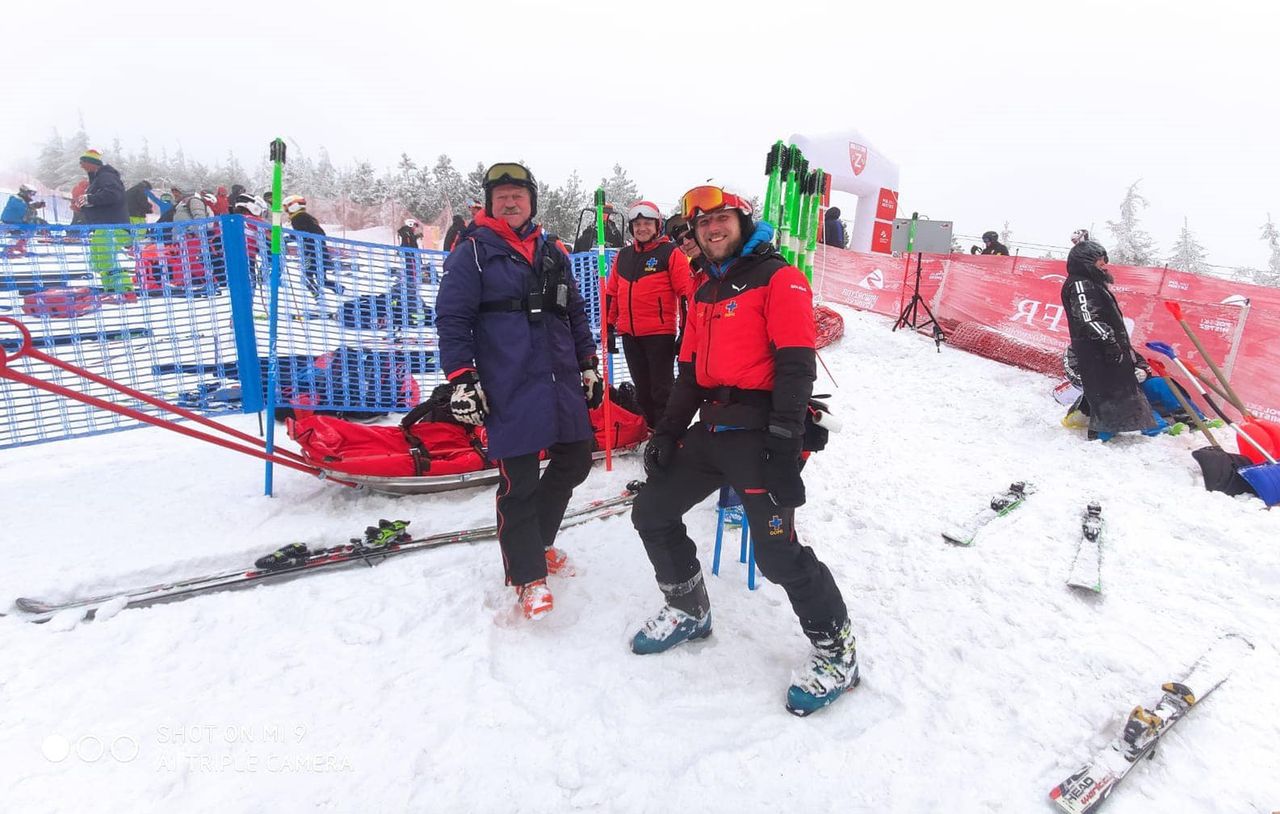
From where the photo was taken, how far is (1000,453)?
5.37 meters

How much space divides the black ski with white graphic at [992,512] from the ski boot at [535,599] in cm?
243

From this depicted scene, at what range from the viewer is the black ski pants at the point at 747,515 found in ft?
7.64

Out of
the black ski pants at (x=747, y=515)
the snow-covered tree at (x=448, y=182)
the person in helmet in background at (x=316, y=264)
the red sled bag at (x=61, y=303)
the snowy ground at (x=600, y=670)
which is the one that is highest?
the snow-covered tree at (x=448, y=182)

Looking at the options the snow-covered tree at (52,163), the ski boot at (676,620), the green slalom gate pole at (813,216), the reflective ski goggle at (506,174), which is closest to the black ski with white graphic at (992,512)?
the ski boot at (676,620)

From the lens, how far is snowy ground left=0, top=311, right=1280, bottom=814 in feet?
6.56

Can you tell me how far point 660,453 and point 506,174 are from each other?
4.92 ft

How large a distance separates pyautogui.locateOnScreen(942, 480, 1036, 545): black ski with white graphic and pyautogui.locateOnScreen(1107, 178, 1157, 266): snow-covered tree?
4716cm

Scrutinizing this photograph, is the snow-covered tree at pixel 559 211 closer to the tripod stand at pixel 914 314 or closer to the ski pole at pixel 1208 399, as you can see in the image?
the tripod stand at pixel 914 314

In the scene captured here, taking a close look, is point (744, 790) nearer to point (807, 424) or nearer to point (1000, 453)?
point (807, 424)

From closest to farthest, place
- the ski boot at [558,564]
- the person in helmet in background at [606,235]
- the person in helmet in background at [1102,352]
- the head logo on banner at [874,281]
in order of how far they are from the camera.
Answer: the ski boot at [558,564], the person in helmet in background at [1102,352], the person in helmet in background at [606,235], the head logo on banner at [874,281]

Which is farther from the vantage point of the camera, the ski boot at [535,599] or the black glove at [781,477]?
the ski boot at [535,599]

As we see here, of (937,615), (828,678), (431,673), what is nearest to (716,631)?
(828,678)

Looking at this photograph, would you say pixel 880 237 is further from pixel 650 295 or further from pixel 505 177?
pixel 505 177

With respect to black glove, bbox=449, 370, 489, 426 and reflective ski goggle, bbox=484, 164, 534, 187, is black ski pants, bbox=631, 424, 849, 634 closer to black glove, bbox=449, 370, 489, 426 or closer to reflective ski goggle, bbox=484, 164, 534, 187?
black glove, bbox=449, 370, 489, 426
